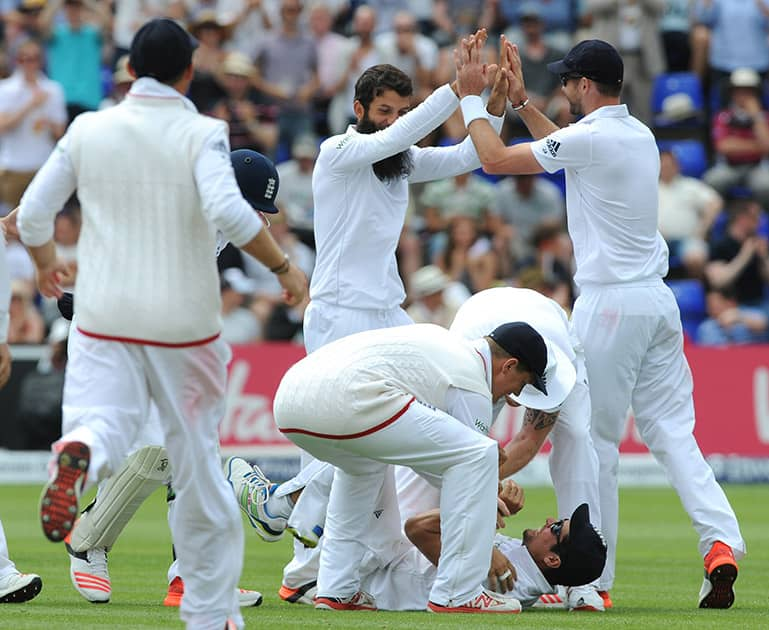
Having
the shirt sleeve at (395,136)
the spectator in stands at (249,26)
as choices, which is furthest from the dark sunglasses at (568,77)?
the spectator in stands at (249,26)

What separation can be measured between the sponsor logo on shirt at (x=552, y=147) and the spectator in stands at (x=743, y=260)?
33.1 feet

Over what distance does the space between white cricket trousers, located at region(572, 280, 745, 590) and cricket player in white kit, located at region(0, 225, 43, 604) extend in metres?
2.87

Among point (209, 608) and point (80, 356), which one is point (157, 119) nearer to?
point (80, 356)

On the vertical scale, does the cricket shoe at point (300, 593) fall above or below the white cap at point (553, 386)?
below

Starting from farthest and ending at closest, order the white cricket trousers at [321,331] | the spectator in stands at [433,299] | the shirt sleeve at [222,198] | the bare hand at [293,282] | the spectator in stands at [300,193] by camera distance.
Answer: the spectator in stands at [300,193]
the spectator in stands at [433,299]
the white cricket trousers at [321,331]
the bare hand at [293,282]
the shirt sleeve at [222,198]

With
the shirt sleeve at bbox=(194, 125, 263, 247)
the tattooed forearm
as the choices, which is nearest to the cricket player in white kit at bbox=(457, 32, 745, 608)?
the tattooed forearm

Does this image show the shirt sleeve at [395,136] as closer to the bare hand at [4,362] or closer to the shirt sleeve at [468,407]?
the shirt sleeve at [468,407]

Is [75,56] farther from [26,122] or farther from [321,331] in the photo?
[321,331]

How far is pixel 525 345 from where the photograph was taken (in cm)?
753

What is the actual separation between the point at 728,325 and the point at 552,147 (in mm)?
9711

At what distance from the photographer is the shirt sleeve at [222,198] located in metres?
5.75

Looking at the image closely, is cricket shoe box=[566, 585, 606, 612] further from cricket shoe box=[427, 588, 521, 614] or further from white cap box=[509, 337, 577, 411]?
white cap box=[509, 337, 577, 411]

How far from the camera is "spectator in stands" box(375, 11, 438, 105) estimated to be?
19.6 m

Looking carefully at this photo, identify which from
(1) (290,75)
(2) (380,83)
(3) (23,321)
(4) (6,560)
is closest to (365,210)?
(2) (380,83)
